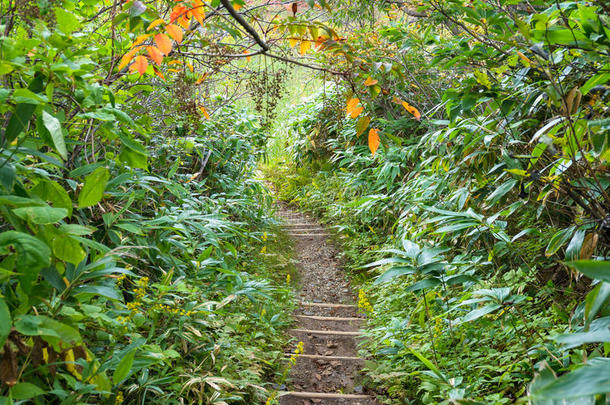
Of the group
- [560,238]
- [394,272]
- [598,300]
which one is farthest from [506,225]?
[598,300]

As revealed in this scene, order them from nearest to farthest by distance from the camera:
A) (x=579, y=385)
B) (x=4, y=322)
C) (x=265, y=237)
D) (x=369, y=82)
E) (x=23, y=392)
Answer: (x=579, y=385) → (x=4, y=322) → (x=23, y=392) → (x=369, y=82) → (x=265, y=237)

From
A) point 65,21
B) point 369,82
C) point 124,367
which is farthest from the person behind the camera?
point 369,82

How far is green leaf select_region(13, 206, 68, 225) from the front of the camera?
1.05 m

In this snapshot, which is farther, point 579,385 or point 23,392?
point 23,392

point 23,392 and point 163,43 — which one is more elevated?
point 163,43

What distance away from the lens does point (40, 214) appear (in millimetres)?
1064

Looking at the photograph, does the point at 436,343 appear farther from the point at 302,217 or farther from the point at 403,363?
the point at 302,217

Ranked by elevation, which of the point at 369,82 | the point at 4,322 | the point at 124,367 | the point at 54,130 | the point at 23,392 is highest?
the point at 369,82

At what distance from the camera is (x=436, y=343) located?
2.63 m

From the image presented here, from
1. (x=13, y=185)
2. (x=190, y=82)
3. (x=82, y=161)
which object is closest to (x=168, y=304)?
(x=82, y=161)

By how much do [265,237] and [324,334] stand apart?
5.61 feet

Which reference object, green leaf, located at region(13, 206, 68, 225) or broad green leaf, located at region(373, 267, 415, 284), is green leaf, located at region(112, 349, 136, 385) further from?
broad green leaf, located at region(373, 267, 415, 284)

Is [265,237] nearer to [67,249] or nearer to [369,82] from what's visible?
[369,82]

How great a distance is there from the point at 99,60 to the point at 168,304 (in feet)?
4.65
